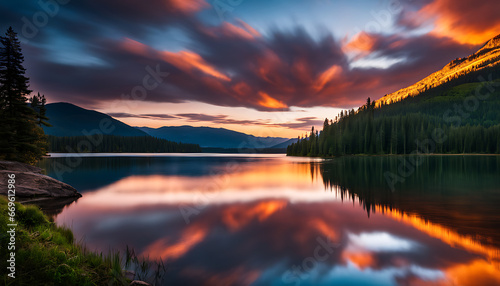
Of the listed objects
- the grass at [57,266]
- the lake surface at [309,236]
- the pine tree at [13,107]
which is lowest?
the lake surface at [309,236]

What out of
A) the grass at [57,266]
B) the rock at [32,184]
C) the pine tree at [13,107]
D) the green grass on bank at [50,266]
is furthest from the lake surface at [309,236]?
the pine tree at [13,107]

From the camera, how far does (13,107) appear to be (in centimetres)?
3050

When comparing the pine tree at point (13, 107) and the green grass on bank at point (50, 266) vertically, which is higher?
the pine tree at point (13, 107)

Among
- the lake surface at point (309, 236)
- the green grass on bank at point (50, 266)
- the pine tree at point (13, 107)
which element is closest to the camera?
the green grass on bank at point (50, 266)

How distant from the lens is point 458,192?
2498 cm

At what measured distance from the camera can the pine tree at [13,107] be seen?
1164 inches

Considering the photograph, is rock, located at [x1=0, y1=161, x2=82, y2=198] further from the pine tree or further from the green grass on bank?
the green grass on bank

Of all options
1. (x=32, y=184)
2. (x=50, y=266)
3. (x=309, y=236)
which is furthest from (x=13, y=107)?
(x=309, y=236)

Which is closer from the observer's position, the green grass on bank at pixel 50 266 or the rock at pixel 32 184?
the green grass on bank at pixel 50 266

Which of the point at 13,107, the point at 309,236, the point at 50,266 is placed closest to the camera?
the point at 50,266

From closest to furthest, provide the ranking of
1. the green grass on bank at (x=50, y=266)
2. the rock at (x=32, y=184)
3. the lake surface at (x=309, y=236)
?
the green grass on bank at (x=50, y=266)
the lake surface at (x=309, y=236)
the rock at (x=32, y=184)

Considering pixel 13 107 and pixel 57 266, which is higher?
pixel 13 107

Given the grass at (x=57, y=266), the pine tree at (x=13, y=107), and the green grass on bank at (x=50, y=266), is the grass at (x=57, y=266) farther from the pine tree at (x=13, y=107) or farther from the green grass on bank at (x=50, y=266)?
the pine tree at (x=13, y=107)

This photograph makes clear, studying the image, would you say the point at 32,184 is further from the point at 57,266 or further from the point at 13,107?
the point at 57,266
